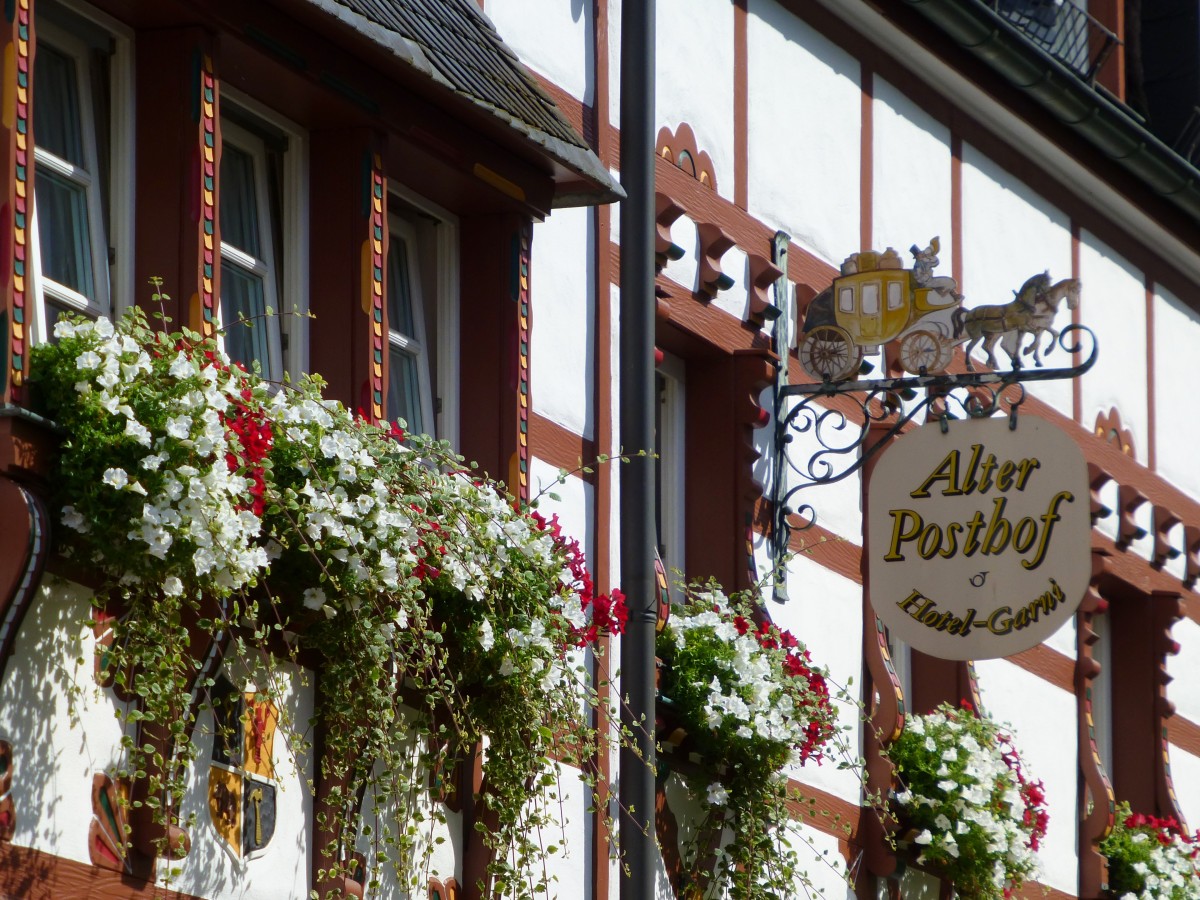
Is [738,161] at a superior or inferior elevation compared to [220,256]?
superior

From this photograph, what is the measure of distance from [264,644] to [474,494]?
1066mm

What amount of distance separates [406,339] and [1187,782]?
8238 mm

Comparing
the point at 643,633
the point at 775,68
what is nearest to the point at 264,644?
the point at 643,633

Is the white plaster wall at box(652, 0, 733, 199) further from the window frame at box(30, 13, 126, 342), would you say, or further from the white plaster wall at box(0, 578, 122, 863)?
the white plaster wall at box(0, 578, 122, 863)

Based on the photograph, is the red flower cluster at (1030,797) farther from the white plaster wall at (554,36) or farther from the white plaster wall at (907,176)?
the white plaster wall at (554,36)

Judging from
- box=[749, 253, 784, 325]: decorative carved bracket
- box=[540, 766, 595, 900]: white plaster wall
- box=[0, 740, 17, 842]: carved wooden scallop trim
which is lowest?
box=[0, 740, 17, 842]: carved wooden scallop trim

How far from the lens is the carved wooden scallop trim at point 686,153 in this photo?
39.3 feet

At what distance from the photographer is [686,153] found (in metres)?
12.1

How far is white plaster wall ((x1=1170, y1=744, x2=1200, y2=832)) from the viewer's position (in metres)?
16.5

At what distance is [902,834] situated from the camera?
12625 millimetres

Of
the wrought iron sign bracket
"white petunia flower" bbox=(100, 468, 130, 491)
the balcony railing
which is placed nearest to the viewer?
"white petunia flower" bbox=(100, 468, 130, 491)

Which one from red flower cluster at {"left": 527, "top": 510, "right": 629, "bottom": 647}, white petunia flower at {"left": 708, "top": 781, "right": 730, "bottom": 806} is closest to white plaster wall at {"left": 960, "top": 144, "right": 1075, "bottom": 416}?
white petunia flower at {"left": 708, "top": 781, "right": 730, "bottom": 806}

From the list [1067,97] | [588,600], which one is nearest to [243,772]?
[588,600]

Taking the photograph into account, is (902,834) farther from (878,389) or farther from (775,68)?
(775,68)
